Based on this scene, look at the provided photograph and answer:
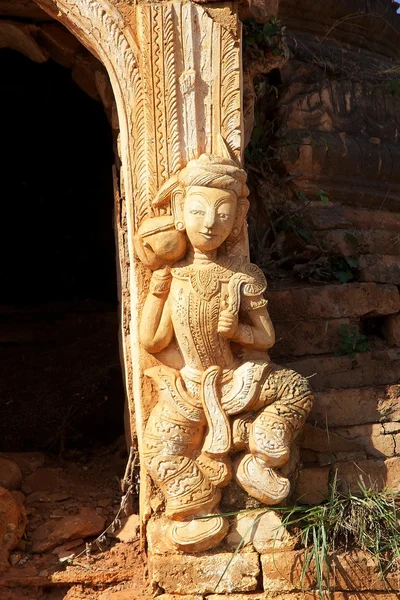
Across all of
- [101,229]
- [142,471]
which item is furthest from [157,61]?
[101,229]

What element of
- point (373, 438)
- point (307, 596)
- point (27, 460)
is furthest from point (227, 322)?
point (27, 460)

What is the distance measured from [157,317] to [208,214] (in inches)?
23.0

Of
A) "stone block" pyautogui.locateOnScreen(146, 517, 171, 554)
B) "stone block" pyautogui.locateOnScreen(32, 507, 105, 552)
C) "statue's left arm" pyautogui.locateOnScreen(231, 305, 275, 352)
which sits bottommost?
"stone block" pyautogui.locateOnScreen(32, 507, 105, 552)

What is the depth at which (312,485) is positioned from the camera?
200 inches

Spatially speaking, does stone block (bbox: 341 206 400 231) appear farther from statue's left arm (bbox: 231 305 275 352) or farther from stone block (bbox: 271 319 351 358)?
statue's left arm (bbox: 231 305 275 352)

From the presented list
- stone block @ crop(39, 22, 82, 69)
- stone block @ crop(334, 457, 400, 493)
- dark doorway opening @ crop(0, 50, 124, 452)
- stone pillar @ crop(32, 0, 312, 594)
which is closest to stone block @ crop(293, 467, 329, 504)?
stone block @ crop(334, 457, 400, 493)

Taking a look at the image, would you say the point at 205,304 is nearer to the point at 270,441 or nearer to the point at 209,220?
the point at 209,220

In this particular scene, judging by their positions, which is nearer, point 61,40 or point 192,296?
point 192,296

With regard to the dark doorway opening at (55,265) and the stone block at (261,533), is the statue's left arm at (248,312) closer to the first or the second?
the stone block at (261,533)

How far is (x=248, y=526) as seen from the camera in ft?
15.8

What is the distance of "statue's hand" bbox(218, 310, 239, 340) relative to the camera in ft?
15.9

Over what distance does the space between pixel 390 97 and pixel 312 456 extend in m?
3.03

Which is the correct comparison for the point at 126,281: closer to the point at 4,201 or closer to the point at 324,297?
the point at 324,297

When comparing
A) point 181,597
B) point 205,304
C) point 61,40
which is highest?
point 61,40
